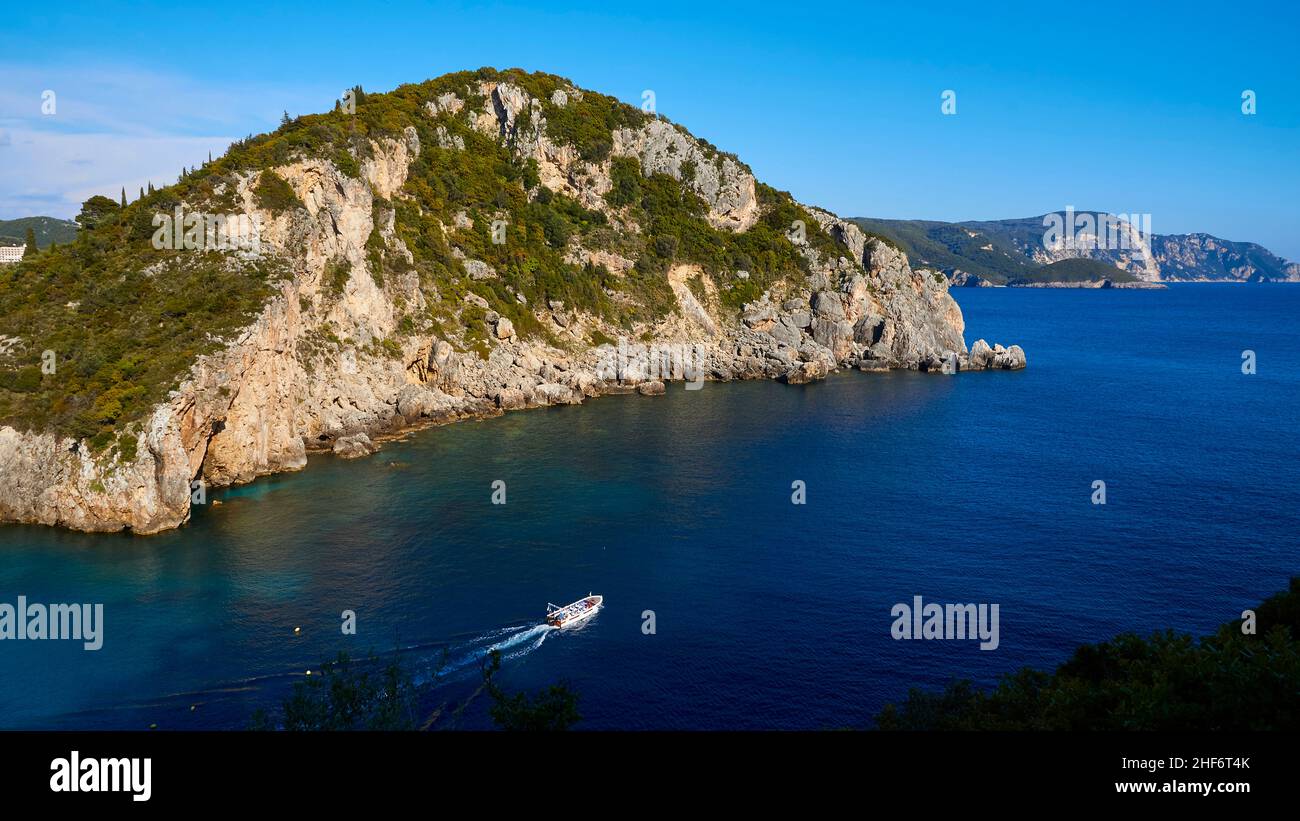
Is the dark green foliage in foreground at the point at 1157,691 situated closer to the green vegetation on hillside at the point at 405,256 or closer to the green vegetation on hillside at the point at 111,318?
the green vegetation on hillside at the point at 111,318

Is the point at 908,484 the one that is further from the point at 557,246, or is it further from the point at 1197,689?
the point at 557,246

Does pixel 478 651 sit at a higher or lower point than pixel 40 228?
lower

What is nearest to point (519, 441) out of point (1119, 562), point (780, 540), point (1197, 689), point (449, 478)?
point (449, 478)

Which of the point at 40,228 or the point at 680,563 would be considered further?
the point at 40,228

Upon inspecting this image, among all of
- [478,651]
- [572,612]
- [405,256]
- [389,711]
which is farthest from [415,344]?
[389,711]

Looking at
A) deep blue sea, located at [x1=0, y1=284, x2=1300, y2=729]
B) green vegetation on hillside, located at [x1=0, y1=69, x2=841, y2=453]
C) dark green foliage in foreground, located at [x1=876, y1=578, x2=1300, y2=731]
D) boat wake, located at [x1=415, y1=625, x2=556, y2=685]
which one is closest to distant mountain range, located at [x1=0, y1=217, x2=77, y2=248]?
green vegetation on hillside, located at [x1=0, y1=69, x2=841, y2=453]

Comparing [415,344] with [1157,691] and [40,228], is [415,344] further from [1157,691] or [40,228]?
[40,228]
